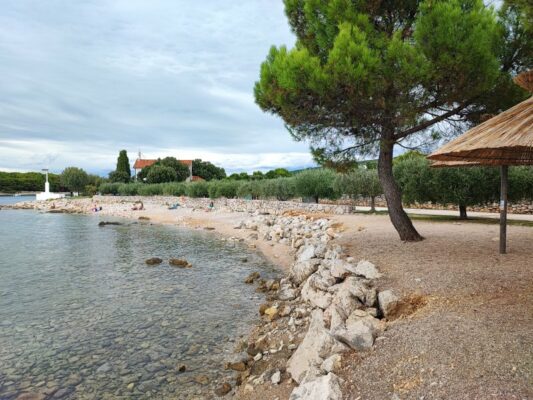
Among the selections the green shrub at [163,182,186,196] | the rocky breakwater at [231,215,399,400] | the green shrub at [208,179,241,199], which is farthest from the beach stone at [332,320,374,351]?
the green shrub at [163,182,186,196]

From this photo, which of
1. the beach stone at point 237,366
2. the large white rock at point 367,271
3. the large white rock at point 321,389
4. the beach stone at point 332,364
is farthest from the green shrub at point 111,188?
the large white rock at point 321,389

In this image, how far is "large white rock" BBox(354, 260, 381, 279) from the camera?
22.5 feet

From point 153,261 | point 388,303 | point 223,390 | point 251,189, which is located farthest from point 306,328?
point 251,189

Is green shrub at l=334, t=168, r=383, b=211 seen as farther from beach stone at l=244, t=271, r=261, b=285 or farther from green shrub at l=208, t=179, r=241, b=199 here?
green shrub at l=208, t=179, r=241, b=199

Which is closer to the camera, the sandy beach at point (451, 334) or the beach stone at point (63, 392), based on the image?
the sandy beach at point (451, 334)

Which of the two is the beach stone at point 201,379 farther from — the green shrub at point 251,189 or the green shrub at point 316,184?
the green shrub at point 251,189

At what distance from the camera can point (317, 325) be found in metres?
5.16

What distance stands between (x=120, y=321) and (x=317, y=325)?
4.46 m

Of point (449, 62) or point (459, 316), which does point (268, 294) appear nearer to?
point (459, 316)

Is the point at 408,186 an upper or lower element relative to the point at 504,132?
lower

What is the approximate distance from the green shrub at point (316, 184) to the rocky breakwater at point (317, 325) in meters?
15.9

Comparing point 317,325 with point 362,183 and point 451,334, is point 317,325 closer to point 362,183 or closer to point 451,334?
point 451,334

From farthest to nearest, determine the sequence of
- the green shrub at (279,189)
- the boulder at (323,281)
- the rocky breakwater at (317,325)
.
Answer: the green shrub at (279,189)
the boulder at (323,281)
the rocky breakwater at (317,325)

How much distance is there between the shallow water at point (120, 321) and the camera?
515cm
